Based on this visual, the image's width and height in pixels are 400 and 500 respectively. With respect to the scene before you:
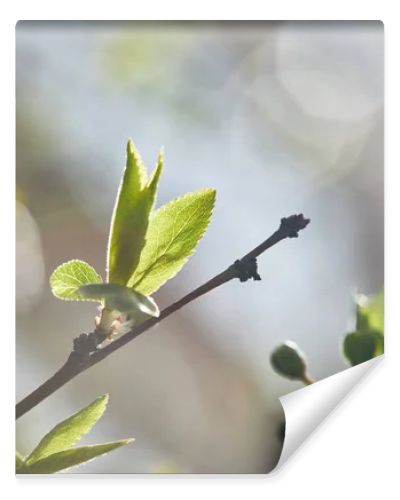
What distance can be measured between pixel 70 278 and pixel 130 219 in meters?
0.06

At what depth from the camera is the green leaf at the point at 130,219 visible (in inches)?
21.0

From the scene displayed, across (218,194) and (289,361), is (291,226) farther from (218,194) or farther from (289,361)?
(218,194)

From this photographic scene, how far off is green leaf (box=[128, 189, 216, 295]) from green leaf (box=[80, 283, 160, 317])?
3 cm

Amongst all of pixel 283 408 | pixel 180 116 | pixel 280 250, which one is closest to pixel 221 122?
pixel 180 116

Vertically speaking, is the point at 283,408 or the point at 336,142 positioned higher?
the point at 336,142

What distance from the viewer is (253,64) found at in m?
0.92

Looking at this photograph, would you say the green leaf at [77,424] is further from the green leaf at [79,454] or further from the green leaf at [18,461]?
the green leaf at [18,461]

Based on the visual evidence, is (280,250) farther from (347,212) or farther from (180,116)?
(180,116)

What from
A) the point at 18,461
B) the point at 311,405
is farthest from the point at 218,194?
the point at 18,461

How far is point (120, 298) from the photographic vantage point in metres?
0.50

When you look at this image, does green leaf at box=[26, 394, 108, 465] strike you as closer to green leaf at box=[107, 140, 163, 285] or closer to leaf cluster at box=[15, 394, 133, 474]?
leaf cluster at box=[15, 394, 133, 474]

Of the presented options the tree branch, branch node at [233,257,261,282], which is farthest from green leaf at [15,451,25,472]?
branch node at [233,257,261,282]

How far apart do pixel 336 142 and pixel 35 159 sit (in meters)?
0.37

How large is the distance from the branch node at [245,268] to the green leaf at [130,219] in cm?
7
